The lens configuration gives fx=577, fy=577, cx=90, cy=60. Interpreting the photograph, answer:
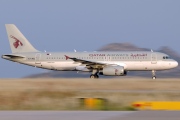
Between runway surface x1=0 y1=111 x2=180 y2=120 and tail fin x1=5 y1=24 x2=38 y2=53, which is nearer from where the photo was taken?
runway surface x1=0 y1=111 x2=180 y2=120

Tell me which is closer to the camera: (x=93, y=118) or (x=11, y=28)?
(x=93, y=118)

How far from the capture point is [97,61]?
6197cm

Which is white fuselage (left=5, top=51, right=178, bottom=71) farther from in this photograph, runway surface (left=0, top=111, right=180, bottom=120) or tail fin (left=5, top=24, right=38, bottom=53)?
runway surface (left=0, top=111, right=180, bottom=120)

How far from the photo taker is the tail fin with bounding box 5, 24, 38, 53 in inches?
2584

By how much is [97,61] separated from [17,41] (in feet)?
34.2

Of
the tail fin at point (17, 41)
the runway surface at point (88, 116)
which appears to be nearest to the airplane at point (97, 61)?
the tail fin at point (17, 41)

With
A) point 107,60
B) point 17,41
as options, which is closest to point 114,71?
point 107,60

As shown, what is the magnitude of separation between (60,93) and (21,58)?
97.6 feet

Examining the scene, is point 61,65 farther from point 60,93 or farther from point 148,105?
point 148,105

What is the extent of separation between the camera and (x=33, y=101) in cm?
3070

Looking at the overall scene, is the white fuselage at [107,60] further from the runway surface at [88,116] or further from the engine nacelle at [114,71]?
the runway surface at [88,116]

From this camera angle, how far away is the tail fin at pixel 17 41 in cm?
6562

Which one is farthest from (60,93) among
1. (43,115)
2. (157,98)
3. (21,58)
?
(21,58)

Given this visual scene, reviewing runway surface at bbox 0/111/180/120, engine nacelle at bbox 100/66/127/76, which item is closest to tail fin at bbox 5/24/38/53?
engine nacelle at bbox 100/66/127/76
